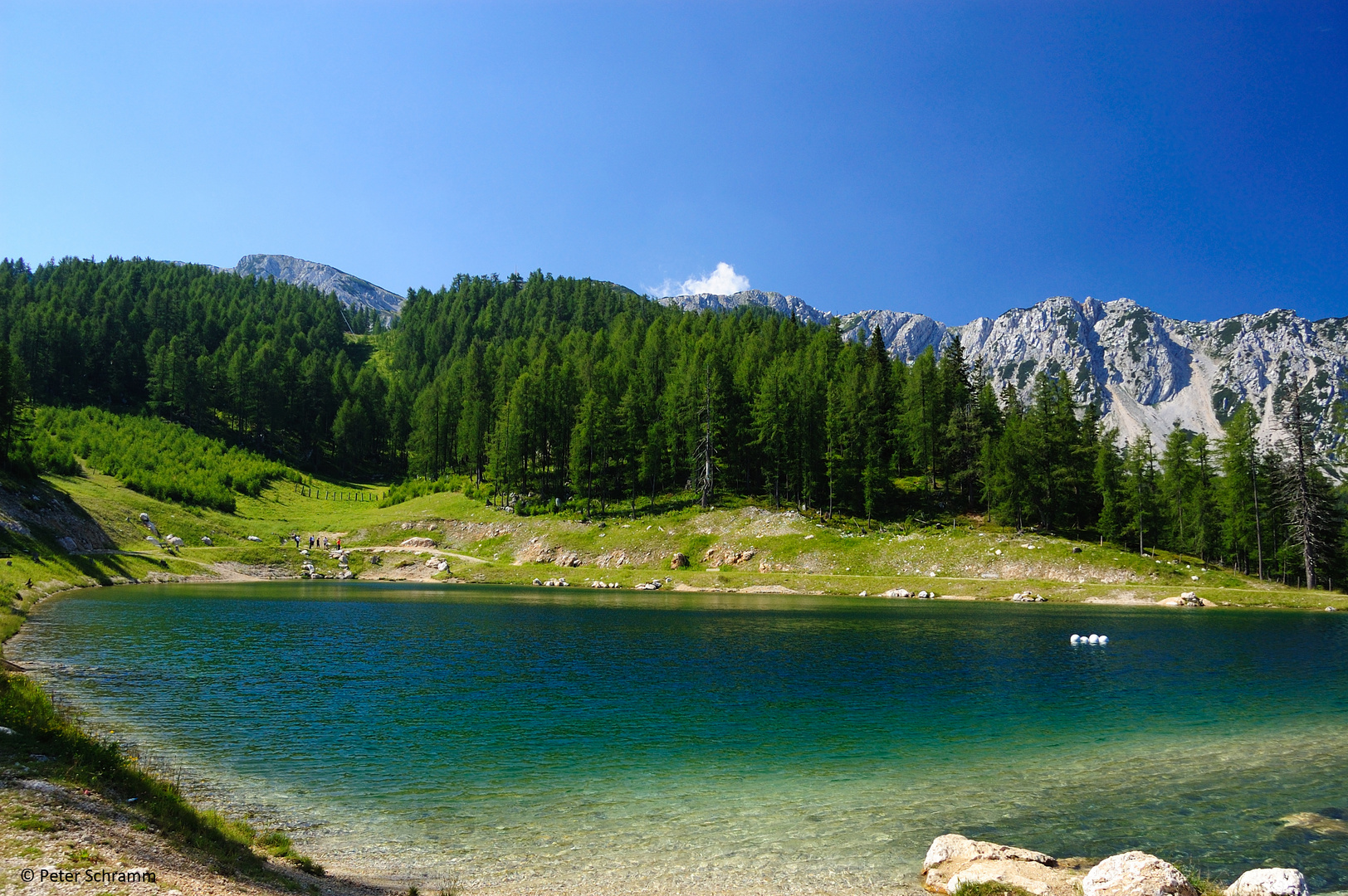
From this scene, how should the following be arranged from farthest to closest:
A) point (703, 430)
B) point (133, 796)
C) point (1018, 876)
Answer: point (703, 430)
point (133, 796)
point (1018, 876)

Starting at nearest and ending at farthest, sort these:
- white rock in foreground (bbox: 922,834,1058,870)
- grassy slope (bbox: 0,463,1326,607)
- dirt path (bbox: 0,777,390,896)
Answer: dirt path (bbox: 0,777,390,896) < white rock in foreground (bbox: 922,834,1058,870) < grassy slope (bbox: 0,463,1326,607)

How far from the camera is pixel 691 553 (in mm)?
83875

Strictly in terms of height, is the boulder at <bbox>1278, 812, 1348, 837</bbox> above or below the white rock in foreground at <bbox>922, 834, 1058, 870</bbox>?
below

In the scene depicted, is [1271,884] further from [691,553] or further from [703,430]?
[703,430]

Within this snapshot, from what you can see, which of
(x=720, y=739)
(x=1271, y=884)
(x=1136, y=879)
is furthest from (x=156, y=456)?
(x=1271, y=884)

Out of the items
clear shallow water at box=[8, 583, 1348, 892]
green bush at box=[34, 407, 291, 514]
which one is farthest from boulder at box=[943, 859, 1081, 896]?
green bush at box=[34, 407, 291, 514]

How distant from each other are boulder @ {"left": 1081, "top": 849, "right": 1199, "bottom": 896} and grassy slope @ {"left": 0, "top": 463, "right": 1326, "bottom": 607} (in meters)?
60.7

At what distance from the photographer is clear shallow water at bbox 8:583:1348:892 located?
13.4 m

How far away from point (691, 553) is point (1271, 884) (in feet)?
244

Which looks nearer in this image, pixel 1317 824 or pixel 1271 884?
pixel 1271 884

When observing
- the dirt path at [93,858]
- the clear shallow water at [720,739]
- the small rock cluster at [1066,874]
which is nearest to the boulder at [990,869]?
the small rock cluster at [1066,874]

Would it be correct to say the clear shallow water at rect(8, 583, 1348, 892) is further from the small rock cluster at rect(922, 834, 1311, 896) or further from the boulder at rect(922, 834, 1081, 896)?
the small rock cluster at rect(922, 834, 1311, 896)

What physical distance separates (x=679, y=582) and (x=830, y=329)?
71.7 meters

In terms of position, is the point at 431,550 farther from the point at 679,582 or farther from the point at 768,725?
the point at 768,725
